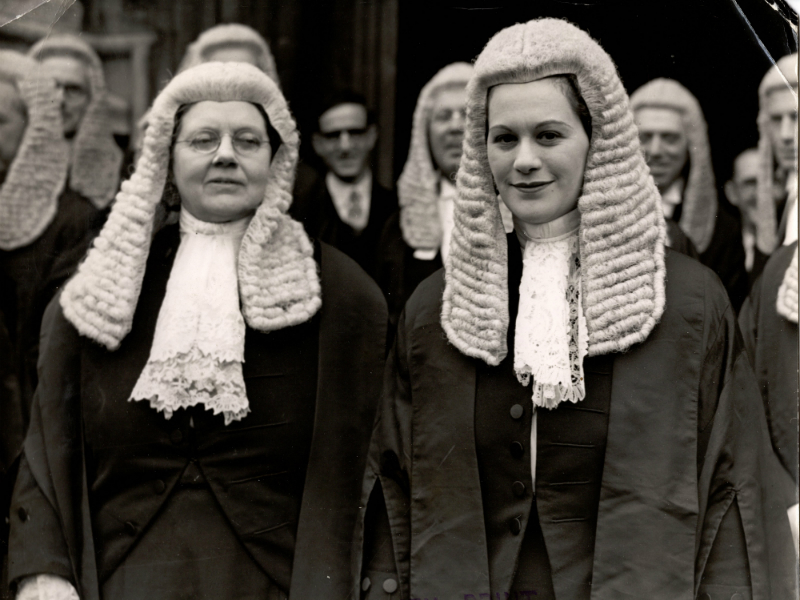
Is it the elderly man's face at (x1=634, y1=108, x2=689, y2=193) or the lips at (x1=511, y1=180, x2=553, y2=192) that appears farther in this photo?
the elderly man's face at (x1=634, y1=108, x2=689, y2=193)

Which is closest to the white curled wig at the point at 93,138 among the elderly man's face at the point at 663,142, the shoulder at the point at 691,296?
the elderly man's face at the point at 663,142

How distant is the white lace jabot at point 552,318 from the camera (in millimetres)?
2861

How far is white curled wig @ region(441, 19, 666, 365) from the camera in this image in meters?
2.81

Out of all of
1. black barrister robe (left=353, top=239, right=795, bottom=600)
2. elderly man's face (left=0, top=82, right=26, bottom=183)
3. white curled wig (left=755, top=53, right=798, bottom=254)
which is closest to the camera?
black barrister robe (left=353, top=239, right=795, bottom=600)

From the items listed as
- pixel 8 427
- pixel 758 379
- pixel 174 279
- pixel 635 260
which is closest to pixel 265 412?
pixel 174 279

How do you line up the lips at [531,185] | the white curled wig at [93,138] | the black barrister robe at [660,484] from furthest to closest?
the white curled wig at [93,138]
the lips at [531,185]
the black barrister robe at [660,484]

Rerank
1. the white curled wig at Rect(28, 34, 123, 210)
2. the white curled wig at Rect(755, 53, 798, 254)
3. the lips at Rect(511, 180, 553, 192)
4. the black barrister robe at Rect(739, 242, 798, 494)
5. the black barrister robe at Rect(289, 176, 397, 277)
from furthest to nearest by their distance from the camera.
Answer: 1. the white curled wig at Rect(28, 34, 123, 210)
2. the black barrister robe at Rect(289, 176, 397, 277)
3. the white curled wig at Rect(755, 53, 798, 254)
4. the black barrister robe at Rect(739, 242, 798, 494)
5. the lips at Rect(511, 180, 553, 192)

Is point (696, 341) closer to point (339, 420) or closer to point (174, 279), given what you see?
point (339, 420)

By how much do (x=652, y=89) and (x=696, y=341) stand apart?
2.91ft

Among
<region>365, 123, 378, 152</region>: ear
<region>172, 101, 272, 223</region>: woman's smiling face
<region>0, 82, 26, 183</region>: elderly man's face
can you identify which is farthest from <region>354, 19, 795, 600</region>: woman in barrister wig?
<region>0, 82, 26, 183</region>: elderly man's face

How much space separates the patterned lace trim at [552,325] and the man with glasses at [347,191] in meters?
0.63

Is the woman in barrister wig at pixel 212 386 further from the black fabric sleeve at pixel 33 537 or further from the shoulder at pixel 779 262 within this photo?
the shoulder at pixel 779 262

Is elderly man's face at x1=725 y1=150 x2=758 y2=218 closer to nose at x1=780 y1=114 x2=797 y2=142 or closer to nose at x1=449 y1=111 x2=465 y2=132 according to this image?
nose at x1=780 y1=114 x2=797 y2=142

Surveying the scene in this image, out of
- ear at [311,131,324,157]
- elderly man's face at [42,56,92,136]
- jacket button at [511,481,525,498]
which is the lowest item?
jacket button at [511,481,525,498]
